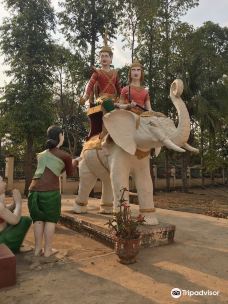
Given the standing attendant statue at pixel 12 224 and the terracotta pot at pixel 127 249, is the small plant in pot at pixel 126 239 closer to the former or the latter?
the terracotta pot at pixel 127 249

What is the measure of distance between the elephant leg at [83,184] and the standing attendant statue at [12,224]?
2.22 m

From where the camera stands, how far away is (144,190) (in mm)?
5770

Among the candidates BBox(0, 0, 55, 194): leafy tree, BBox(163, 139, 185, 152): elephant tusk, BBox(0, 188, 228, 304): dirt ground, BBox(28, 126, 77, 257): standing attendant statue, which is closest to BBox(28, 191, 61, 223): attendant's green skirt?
BBox(28, 126, 77, 257): standing attendant statue

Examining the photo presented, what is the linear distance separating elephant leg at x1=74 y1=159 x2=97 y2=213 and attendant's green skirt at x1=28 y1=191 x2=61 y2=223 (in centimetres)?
227

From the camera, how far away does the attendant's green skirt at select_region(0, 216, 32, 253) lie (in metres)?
4.52

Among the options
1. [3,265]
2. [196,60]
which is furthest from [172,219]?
[196,60]

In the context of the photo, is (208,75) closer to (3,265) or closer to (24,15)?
(24,15)

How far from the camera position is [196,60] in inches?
770

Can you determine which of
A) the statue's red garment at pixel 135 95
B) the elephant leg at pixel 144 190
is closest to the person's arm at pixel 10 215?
the elephant leg at pixel 144 190

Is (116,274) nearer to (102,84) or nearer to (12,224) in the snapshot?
(12,224)

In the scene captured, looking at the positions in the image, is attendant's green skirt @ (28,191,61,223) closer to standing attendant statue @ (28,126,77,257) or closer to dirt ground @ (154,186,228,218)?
standing attendant statue @ (28,126,77,257)

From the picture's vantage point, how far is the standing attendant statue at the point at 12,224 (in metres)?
4.44

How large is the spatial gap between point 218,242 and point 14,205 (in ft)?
10.4

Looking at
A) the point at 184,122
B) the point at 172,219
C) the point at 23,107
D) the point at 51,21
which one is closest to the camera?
the point at 184,122
